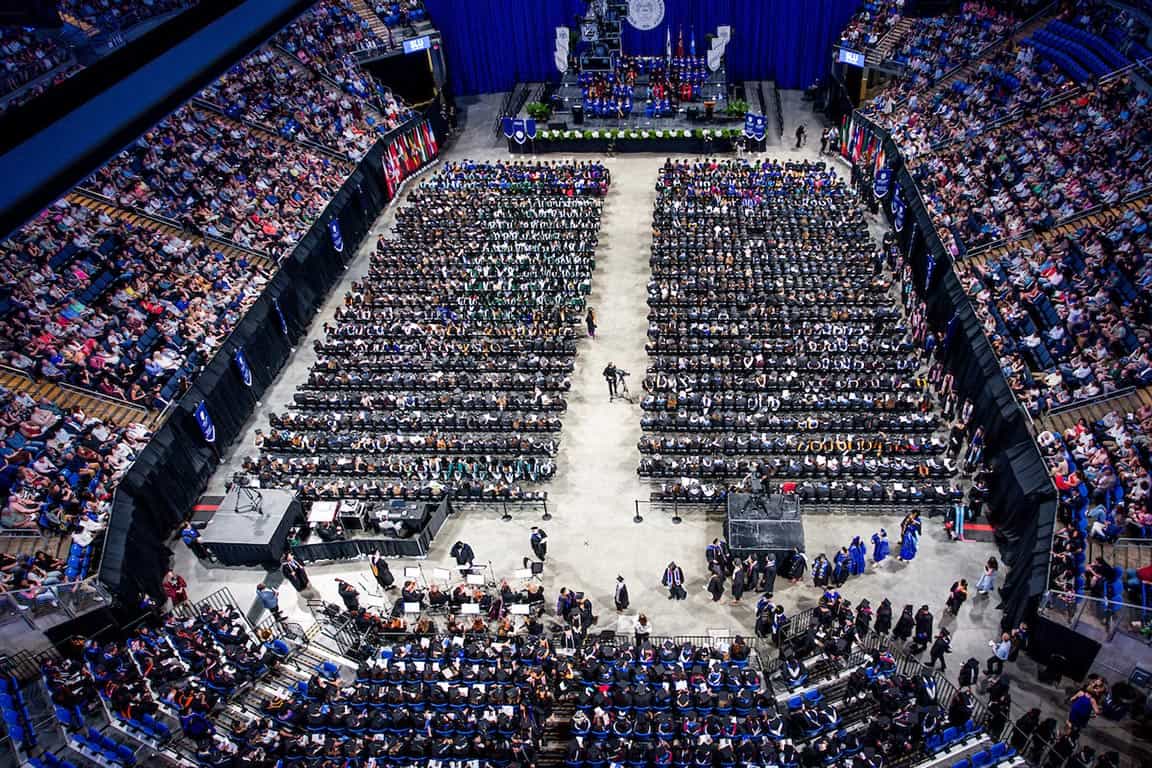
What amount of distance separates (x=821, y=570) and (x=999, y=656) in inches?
183

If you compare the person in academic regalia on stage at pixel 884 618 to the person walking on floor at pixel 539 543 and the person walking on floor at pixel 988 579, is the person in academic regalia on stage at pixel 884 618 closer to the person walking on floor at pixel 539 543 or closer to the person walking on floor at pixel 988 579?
the person walking on floor at pixel 988 579

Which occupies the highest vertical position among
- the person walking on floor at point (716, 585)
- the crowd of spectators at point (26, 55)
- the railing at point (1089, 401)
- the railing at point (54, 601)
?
the crowd of spectators at point (26, 55)

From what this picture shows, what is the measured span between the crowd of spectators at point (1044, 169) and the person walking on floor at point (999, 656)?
16.3 meters

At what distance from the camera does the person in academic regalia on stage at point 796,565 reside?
23.0m

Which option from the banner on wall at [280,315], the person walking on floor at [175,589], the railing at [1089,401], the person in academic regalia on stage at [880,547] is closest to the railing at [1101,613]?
the person in academic regalia on stage at [880,547]

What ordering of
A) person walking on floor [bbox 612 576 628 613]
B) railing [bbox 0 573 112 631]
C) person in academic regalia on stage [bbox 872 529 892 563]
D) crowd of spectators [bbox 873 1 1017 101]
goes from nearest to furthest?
railing [bbox 0 573 112 631]
person walking on floor [bbox 612 576 628 613]
person in academic regalia on stage [bbox 872 529 892 563]
crowd of spectators [bbox 873 1 1017 101]

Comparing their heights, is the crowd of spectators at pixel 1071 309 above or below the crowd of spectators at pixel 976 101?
below

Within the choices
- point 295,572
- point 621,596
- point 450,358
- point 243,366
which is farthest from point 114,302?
point 621,596

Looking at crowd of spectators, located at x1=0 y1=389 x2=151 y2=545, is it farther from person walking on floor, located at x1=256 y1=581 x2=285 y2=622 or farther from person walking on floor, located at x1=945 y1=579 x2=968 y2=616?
person walking on floor, located at x1=945 y1=579 x2=968 y2=616

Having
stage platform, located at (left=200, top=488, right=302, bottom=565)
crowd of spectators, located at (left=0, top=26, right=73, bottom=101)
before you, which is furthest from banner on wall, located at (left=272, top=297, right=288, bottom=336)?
crowd of spectators, located at (left=0, top=26, right=73, bottom=101)

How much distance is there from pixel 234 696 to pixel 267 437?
10.7 meters

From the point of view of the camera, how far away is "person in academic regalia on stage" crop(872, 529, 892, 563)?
2350 centimetres

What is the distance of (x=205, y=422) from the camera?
2766 centimetres

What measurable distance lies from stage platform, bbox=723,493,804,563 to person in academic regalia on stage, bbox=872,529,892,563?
6.73 feet
